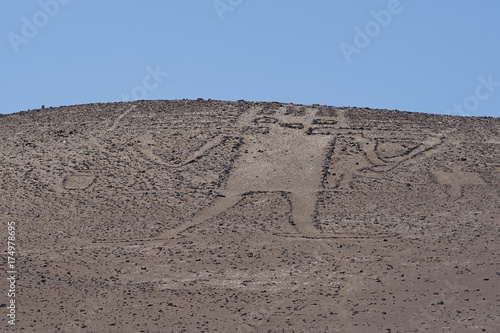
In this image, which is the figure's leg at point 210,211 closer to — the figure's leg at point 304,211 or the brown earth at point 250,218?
the brown earth at point 250,218

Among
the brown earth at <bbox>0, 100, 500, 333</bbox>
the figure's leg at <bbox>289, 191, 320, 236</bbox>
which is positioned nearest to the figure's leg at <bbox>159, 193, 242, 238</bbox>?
the brown earth at <bbox>0, 100, 500, 333</bbox>

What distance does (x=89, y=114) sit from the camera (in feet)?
116

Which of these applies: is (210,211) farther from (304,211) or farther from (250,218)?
(304,211)

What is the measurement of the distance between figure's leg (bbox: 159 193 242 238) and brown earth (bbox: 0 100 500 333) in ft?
0.27

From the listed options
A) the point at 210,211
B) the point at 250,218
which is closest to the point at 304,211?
the point at 250,218

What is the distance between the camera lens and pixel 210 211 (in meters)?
25.8

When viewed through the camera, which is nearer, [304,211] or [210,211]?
[304,211]

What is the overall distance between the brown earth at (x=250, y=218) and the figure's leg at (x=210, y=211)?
0.08 meters

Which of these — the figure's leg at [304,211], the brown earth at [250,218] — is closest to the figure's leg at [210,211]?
the brown earth at [250,218]

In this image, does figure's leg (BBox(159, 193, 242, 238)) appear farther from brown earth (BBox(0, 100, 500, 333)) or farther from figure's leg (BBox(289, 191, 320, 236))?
figure's leg (BBox(289, 191, 320, 236))

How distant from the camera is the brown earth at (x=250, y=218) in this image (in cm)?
1788

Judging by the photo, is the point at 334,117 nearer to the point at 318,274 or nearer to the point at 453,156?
the point at 453,156

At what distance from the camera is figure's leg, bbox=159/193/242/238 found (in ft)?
79.2

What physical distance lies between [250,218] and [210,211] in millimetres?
1438
